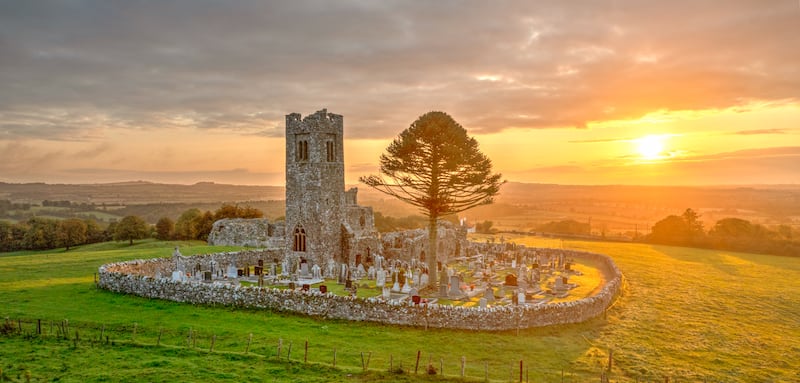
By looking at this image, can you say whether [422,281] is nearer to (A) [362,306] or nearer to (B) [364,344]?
(A) [362,306]

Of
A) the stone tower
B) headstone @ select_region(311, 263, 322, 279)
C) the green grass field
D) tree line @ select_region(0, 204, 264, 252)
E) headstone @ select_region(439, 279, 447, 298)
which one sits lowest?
the green grass field

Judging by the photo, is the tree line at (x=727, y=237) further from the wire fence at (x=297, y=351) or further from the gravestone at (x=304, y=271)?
the gravestone at (x=304, y=271)

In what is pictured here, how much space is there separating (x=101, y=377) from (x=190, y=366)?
2255 millimetres

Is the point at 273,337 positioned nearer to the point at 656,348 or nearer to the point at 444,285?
the point at 444,285

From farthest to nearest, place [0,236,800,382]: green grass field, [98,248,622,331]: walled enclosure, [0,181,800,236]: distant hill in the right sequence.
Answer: [0,181,800,236]: distant hill < [98,248,622,331]: walled enclosure < [0,236,800,382]: green grass field

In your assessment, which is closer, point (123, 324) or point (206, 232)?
point (123, 324)

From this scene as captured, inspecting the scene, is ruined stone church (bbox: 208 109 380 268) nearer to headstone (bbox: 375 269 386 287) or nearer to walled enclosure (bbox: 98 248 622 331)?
headstone (bbox: 375 269 386 287)

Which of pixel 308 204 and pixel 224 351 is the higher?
pixel 308 204

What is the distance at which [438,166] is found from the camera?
29.0 m

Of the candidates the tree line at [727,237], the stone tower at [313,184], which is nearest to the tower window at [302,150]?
the stone tower at [313,184]

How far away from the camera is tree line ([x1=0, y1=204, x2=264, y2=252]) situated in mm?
57250

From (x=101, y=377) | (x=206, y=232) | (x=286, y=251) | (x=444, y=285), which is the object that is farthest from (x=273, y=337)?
(x=206, y=232)

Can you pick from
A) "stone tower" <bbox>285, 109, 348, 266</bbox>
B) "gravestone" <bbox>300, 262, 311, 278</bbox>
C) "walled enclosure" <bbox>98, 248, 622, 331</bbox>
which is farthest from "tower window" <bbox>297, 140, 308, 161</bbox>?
"walled enclosure" <bbox>98, 248, 622, 331</bbox>

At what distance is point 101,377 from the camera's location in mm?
14102
